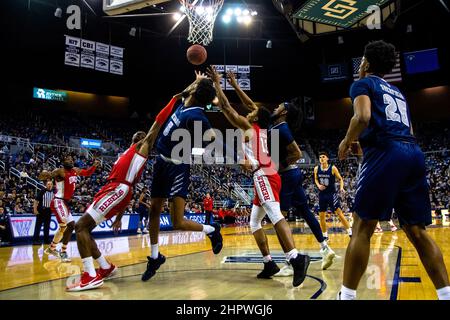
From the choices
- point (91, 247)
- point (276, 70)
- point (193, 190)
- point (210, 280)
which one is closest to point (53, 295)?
Result: point (91, 247)

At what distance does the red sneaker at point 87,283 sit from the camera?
3825 mm

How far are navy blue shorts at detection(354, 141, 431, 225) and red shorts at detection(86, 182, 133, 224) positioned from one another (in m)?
2.56

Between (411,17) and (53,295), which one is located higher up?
(411,17)

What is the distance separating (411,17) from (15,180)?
25.5 meters

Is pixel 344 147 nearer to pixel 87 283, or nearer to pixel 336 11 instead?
pixel 87 283

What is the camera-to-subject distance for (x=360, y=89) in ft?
8.75

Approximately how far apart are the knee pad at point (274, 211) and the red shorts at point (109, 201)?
156cm

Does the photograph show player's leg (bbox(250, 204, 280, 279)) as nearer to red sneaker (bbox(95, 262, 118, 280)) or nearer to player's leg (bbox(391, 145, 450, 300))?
red sneaker (bbox(95, 262, 118, 280))

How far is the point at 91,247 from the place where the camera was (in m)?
4.20

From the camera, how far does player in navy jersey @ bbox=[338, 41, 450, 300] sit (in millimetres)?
2541

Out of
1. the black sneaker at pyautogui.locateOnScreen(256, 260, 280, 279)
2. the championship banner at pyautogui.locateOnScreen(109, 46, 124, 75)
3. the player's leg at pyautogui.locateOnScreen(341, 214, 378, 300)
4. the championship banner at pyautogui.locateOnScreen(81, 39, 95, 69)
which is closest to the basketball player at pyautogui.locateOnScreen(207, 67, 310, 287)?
the black sneaker at pyautogui.locateOnScreen(256, 260, 280, 279)

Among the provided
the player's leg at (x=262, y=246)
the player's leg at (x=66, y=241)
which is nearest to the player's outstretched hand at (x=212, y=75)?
the player's leg at (x=262, y=246)

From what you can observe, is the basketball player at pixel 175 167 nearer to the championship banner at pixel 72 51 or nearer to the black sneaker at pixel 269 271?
the black sneaker at pixel 269 271

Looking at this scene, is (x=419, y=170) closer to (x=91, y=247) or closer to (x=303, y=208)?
(x=303, y=208)
